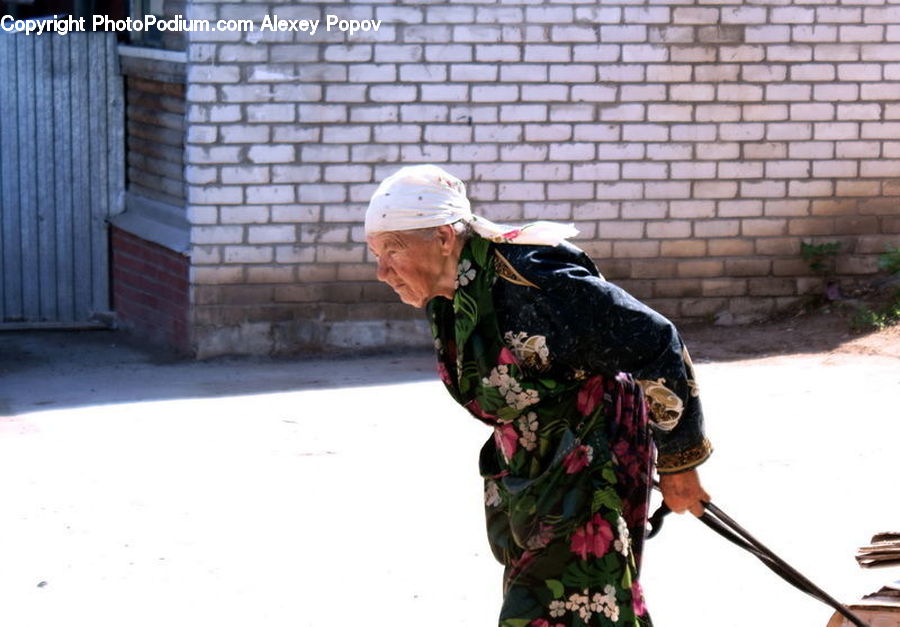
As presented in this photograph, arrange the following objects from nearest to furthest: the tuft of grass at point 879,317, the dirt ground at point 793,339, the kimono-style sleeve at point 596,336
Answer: the kimono-style sleeve at point 596,336, the dirt ground at point 793,339, the tuft of grass at point 879,317

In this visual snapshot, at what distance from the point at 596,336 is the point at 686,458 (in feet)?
1.08

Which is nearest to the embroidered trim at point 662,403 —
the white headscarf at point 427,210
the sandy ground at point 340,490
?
the white headscarf at point 427,210

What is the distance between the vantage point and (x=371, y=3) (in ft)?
28.1

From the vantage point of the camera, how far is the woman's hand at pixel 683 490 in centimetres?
289

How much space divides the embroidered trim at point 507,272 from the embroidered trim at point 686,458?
1.48ft

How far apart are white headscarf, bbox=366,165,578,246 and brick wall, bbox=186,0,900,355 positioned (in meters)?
5.78

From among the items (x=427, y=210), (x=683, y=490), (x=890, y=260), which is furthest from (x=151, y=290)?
(x=683, y=490)

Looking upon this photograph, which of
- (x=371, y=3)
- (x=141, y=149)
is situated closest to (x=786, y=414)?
(x=371, y=3)

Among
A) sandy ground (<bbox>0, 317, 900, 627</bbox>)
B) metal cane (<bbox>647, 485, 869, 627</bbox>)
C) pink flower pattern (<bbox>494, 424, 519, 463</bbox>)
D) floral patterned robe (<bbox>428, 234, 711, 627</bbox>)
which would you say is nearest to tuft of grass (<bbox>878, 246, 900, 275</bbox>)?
sandy ground (<bbox>0, 317, 900, 627</bbox>)

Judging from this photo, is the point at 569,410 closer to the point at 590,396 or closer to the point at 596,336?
the point at 590,396

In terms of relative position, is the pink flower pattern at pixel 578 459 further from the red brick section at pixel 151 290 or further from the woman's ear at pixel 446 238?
the red brick section at pixel 151 290

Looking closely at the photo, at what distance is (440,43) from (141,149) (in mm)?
2393

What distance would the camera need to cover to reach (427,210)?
2.92 m

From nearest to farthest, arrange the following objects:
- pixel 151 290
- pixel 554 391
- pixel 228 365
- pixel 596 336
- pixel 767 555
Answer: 1. pixel 596 336
2. pixel 554 391
3. pixel 767 555
4. pixel 228 365
5. pixel 151 290
